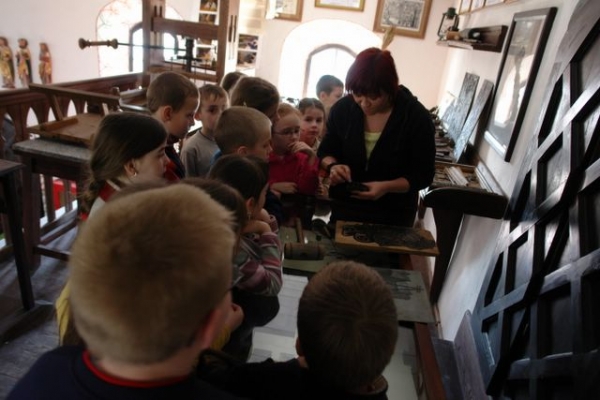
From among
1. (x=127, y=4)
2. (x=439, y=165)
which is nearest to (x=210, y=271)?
(x=439, y=165)

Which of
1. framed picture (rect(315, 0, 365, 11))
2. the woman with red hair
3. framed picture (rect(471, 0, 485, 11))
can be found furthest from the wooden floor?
framed picture (rect(315, 0, 365, 11))

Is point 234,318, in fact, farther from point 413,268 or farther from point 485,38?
point 485,38

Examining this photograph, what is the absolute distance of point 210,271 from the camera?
1.93ft

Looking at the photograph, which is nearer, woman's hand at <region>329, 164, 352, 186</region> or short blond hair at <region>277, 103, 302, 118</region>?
woman's hand at <region>329, 164, 352, 186</region>

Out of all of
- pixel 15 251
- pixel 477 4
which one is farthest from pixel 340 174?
pixel 477 4

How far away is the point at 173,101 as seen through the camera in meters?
2.04

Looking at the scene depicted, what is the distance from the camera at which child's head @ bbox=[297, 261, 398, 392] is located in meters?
0.81

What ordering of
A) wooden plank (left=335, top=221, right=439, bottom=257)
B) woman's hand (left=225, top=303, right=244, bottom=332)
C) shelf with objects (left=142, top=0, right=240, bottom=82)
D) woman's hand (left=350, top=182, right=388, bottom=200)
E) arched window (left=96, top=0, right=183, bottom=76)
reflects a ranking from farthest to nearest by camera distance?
1. arched window (left=96, top=0, right=183, bottom=76)
2. shelf with objects (left=142, top=0, right=240, bottom=82)
3. woman's hand (left=350, top=182, right=388, bottom=200)
4. wooden plank (left=335, top=221, right=439, bottom=257)
5. woman's hand (left=225, top=303, right=244, bottom=332)

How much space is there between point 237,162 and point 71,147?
62.5 inches

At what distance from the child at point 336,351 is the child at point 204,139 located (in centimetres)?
136

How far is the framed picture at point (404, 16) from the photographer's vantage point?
6.29m

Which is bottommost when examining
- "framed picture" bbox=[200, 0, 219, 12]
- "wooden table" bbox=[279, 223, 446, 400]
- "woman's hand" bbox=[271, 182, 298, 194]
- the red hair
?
"wooden table" bbox=[279, 223, 446, 400]

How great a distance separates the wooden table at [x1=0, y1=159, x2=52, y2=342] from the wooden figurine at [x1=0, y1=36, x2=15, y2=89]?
8.23m

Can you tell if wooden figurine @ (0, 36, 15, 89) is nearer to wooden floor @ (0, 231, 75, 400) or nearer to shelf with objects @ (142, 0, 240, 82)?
shelf with objects @ (142, 0, 240, 82)
